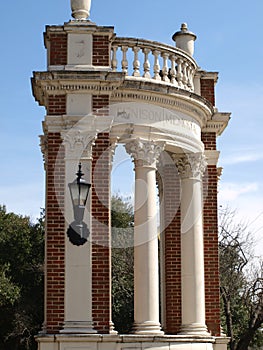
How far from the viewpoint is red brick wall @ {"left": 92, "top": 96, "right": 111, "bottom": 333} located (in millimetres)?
20172

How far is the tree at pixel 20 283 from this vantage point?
1757 inches

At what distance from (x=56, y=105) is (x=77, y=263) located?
4.33m

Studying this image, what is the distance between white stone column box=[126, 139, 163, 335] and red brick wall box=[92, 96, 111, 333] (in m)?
1.17

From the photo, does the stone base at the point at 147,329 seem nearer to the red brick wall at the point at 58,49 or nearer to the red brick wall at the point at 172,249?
the red brick wall at the point at 172,249

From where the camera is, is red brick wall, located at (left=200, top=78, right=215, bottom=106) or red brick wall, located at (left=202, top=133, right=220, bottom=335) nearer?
red brick wall, located at (left=202, top=133, right=220, bottom=335)

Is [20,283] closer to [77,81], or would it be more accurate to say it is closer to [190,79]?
[190,79]

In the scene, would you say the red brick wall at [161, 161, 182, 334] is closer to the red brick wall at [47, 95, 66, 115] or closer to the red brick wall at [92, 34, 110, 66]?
the red brick wall at [92, 34, 110, 66]

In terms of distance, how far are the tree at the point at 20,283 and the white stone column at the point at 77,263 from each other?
2450cm

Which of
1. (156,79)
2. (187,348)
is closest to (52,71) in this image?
(156,79)

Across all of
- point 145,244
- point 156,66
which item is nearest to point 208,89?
point 156,66

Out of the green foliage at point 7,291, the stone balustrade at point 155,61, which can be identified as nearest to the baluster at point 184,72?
the stone balustrade at point 155,61

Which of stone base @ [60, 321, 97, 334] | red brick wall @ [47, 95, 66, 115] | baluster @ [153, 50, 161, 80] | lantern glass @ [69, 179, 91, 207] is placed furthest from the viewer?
baluster @ [153, 50, 161, 80]

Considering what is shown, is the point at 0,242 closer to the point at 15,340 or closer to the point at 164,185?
the point at 15,340

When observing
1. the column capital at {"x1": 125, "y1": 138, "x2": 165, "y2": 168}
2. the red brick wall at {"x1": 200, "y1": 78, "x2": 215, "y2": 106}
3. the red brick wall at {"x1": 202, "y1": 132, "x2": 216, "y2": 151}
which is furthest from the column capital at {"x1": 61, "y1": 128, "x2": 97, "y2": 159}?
the red brick wall at {"x1": 200, "y1": 78, "x2": 215, "y2": 106}
